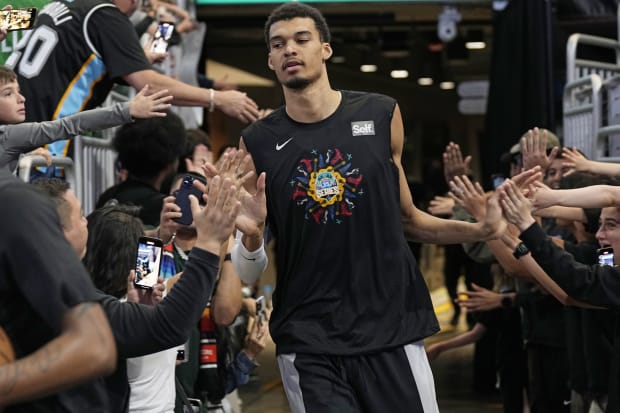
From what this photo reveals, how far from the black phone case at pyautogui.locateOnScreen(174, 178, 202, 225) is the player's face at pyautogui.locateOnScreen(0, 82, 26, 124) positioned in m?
0.69

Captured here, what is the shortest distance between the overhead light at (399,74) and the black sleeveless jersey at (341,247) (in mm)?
20381

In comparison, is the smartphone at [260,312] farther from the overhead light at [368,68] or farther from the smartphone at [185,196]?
the overhead light at [368,68]

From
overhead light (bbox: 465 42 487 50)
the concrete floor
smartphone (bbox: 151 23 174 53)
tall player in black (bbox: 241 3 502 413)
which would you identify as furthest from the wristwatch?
overhead light (bbox: 465 42 487 50)

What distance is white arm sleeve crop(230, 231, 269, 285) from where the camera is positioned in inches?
176

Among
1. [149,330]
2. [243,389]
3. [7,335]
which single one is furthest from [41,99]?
[243,389]

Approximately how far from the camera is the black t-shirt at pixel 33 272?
244cm

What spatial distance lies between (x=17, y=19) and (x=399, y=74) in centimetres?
2131

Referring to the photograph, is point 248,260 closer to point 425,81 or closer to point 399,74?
point 399,74

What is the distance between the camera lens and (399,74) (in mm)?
25406

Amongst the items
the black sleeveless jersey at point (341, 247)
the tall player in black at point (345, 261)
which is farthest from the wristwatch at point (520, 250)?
the black sleeveless jersey at point (341, 247)

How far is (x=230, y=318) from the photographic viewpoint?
511cm

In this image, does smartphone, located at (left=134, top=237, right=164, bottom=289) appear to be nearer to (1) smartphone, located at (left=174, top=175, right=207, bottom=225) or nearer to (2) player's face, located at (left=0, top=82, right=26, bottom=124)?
(1) smartphone, located at (left=174, top=175, right=207, bottom=225)

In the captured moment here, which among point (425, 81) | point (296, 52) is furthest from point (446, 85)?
point (296, 52)

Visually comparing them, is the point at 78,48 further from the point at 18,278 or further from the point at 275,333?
the point at 18,278
